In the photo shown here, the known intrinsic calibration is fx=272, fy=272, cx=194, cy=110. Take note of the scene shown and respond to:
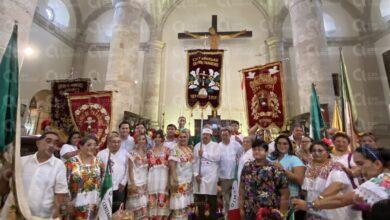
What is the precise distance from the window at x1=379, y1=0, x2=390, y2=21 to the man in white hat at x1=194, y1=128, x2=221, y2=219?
546 inches

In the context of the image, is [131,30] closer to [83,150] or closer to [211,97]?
[211,97]

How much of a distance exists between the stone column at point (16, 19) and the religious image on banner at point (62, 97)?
4.51 metres

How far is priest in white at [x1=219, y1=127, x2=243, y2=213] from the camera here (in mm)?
4941

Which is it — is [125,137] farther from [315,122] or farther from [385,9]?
[385,9]

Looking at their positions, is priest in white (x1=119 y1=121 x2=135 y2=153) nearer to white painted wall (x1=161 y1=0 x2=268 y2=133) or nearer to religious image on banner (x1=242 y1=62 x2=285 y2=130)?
religious image on banner (x1=242 y1=62 x2=285 y2=130)

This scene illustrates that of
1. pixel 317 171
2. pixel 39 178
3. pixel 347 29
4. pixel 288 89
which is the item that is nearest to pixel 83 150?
pixel 39 178

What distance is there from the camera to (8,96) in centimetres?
275

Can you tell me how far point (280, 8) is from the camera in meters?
15.3

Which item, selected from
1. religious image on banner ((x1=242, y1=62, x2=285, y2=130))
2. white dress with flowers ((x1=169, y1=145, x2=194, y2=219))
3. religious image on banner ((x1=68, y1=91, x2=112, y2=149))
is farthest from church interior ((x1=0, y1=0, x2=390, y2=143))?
white dress with flowers ((x1=169, y1=145, x2=194, y2=219))

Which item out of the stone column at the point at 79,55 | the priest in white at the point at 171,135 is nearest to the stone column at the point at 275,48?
the stone column at the point at 79,55

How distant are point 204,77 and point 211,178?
10.2ft

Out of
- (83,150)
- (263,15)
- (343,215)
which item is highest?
(263,15)

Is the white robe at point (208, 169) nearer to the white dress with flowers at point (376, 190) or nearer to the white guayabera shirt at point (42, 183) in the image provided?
the white guayabera shirt at point (42, 183)

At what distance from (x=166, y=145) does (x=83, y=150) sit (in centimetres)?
180
